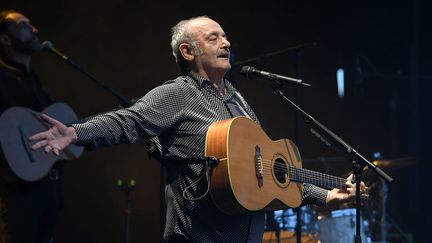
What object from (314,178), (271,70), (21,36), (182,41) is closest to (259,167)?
(314,178)

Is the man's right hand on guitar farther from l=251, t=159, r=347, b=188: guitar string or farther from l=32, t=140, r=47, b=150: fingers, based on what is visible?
l=251, t=159, r=347, b=188: guitar string

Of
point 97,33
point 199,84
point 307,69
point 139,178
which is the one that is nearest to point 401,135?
point 307,69

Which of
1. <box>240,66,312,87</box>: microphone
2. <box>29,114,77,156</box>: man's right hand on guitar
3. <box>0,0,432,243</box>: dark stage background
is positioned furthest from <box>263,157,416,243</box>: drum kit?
<box>29,114,77,156</box>: man's right hand on guitar

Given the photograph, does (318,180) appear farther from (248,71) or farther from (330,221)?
(330,221)

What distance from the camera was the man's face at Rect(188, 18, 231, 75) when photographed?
2.96 metres

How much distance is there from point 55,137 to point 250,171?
865 mm

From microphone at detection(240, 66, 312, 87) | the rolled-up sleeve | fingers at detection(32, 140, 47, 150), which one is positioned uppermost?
microphone at detection(240, 66, 312, 87)

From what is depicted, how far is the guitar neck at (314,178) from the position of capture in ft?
9.87

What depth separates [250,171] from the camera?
104 inches

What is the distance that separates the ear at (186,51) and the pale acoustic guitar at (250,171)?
477 millimetres

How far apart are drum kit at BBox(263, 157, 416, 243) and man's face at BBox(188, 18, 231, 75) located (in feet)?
6.20

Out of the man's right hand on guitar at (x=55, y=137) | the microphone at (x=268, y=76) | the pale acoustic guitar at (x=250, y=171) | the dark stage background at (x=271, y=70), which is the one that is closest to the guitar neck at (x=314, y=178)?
the pale acoustic guitar at (x=250, y=171)

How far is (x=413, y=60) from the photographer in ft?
21.4

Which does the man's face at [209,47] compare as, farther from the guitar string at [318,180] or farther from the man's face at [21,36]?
the man's face at [21,36]
